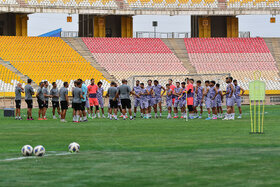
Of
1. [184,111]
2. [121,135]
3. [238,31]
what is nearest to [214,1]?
[238,31]

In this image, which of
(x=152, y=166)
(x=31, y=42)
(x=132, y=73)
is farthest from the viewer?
(x=31, y=42)

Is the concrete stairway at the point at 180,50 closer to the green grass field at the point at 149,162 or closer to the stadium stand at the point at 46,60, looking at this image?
the stadium stand at the point at 46,60

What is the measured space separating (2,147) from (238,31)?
52.8 metres

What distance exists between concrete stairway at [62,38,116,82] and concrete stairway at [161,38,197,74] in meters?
7.64

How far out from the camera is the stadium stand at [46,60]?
48250 millimetres

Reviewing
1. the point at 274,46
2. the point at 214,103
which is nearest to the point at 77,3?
the point at 274,46

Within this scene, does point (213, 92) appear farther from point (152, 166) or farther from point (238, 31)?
point (238, 31)

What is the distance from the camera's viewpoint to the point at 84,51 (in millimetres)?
54219

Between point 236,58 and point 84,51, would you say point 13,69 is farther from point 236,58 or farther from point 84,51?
point 236,58

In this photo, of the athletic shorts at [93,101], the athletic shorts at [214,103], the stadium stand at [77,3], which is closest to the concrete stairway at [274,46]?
the stadium stand at [77,3]

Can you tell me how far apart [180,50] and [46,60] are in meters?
13.6

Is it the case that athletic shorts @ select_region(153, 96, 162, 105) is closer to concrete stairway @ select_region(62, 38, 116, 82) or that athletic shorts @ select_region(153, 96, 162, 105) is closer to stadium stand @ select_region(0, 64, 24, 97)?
stadium stand @ select_region(0, 64, 24, 97)

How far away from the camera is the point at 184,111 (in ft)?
100.0

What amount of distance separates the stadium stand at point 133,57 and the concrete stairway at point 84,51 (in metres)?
0.39
